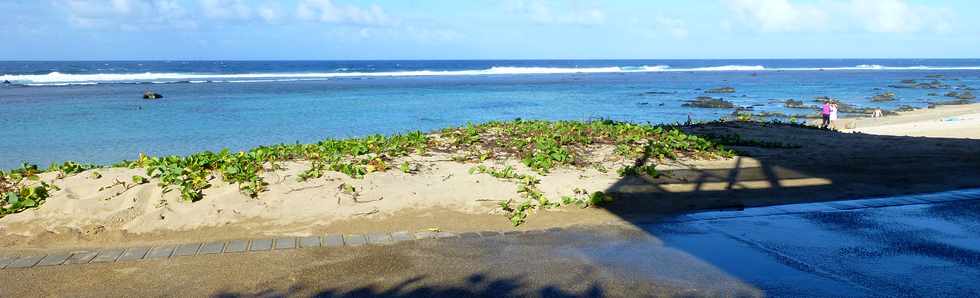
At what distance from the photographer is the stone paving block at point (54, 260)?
17.1ft

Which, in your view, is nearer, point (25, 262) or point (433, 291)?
point (433, 291)

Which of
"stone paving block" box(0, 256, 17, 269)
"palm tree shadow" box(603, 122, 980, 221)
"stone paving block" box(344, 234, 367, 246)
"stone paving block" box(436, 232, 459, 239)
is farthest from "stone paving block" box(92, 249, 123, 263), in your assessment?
"palm tree shadow" box(603, 122, 980, 221)

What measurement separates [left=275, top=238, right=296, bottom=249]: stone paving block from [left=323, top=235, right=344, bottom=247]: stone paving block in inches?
9.9

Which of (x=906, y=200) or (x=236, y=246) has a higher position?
(x=236, y=246)

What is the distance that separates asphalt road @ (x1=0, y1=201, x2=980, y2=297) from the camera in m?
4.71

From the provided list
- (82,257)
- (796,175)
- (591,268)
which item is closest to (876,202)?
(796,175)

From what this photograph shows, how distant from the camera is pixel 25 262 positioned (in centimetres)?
526

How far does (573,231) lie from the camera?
624 cm

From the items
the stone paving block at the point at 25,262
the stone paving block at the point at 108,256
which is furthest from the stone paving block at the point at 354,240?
the stone paving block at the point at 25,262

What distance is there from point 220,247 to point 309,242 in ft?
2.27

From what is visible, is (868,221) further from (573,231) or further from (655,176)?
(573,231)

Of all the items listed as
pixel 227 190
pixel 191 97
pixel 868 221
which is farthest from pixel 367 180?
pixel 191 97

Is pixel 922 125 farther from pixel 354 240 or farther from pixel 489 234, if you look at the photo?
pixel 354 240

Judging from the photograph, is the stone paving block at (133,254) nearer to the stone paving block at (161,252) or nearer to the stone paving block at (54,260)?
the stone paving block at (161,252)
